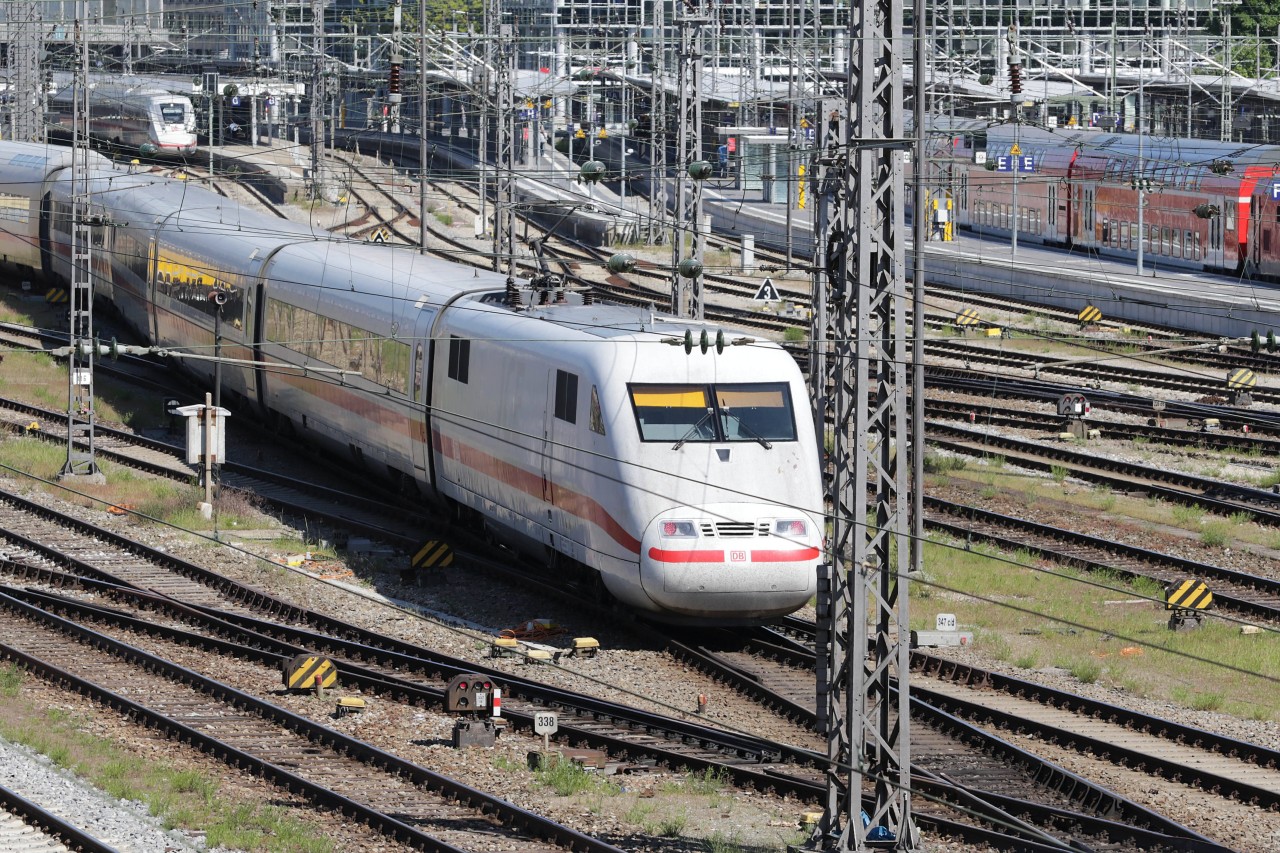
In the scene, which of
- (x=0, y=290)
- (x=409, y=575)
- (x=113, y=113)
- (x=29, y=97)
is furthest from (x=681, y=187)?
(x=113, y=113)

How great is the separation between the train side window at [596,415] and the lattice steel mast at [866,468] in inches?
246

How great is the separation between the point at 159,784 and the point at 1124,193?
43616 millimetres

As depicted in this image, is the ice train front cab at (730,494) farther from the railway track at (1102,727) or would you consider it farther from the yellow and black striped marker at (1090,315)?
the yellow and black striped marker at (1090,315)

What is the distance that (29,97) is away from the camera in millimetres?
66812

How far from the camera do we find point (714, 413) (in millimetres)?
19578

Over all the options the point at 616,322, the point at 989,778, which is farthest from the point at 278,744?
the point at 616,322

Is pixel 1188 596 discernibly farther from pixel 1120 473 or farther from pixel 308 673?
pixel 308 673

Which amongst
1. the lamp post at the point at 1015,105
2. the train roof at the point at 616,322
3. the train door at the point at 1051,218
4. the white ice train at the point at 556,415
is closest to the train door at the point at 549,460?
the white ice train at the point at 556,415

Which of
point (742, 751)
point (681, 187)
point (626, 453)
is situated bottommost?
point (742, 751)

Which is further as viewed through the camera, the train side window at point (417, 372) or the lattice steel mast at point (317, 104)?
the lattice steel mast at point (317, 104)

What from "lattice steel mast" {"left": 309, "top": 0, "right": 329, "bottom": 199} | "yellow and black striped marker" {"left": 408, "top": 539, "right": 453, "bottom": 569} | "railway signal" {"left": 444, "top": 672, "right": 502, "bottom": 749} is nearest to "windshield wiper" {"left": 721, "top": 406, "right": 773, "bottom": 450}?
"railway signal" {"left": 444, "top": 672, "right": 502, "bottom": 749}

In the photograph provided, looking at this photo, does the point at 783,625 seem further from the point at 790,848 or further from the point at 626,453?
the point at 790,848

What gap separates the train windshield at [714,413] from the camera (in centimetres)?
1942

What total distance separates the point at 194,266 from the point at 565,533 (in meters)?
16.5
